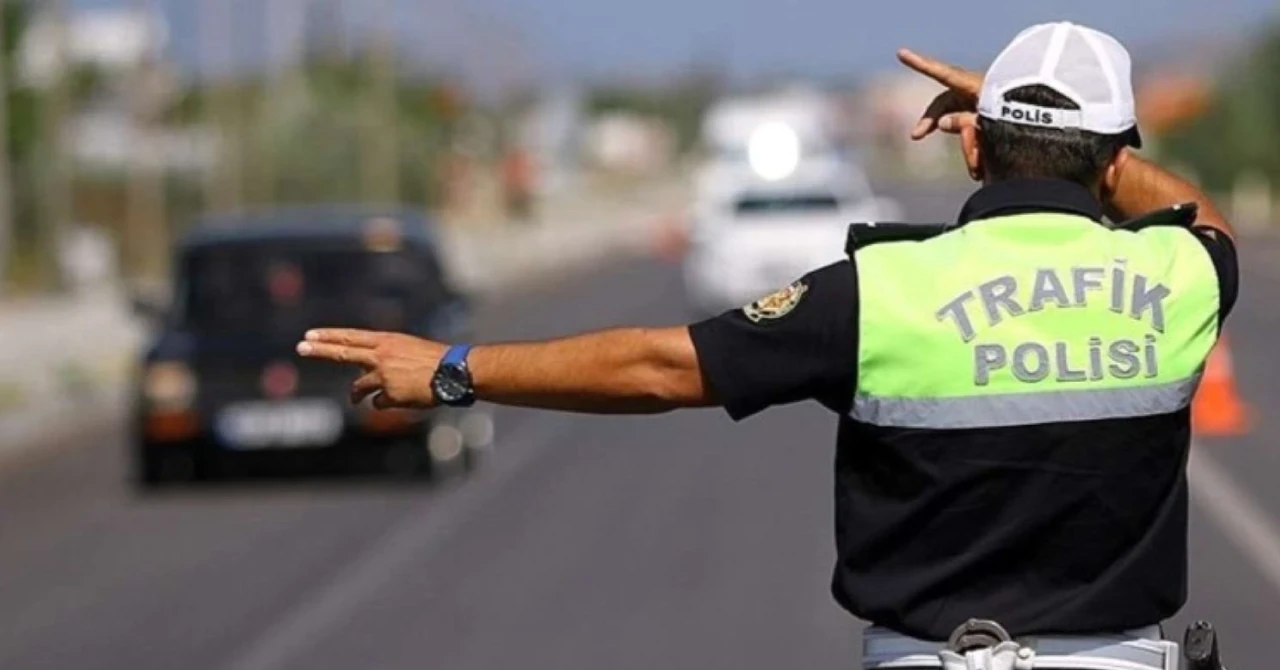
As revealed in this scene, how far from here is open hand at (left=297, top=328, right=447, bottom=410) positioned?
421 centimetres

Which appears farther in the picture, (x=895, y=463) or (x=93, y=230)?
(x=93, y=230)

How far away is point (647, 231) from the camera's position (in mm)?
83000

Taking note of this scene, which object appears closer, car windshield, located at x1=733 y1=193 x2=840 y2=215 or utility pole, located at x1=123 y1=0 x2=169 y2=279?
car windshield, located at x1=733 y1=193 x2=840 y2=215

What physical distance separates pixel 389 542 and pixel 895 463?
36.1ft

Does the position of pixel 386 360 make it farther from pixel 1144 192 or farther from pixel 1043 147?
pixel 1144 192

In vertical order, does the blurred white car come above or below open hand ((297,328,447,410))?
below

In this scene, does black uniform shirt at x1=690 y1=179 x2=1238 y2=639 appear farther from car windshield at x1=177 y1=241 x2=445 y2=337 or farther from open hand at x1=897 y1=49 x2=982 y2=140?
car windshield at x1=177 y1=241 x2=445 y2=337

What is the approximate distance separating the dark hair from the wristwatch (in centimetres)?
76

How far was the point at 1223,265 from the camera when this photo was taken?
167 inches

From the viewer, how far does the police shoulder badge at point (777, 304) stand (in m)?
3.99

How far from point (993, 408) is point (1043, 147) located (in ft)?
1.28

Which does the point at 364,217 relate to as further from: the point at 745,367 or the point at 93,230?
the point at 93,230

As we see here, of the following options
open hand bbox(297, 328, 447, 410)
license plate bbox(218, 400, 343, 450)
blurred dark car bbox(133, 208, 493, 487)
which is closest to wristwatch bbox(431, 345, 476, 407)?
open hand bbox(297, 328, 447, 410)

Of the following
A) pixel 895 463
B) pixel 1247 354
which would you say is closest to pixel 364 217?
pixel 1247 354
